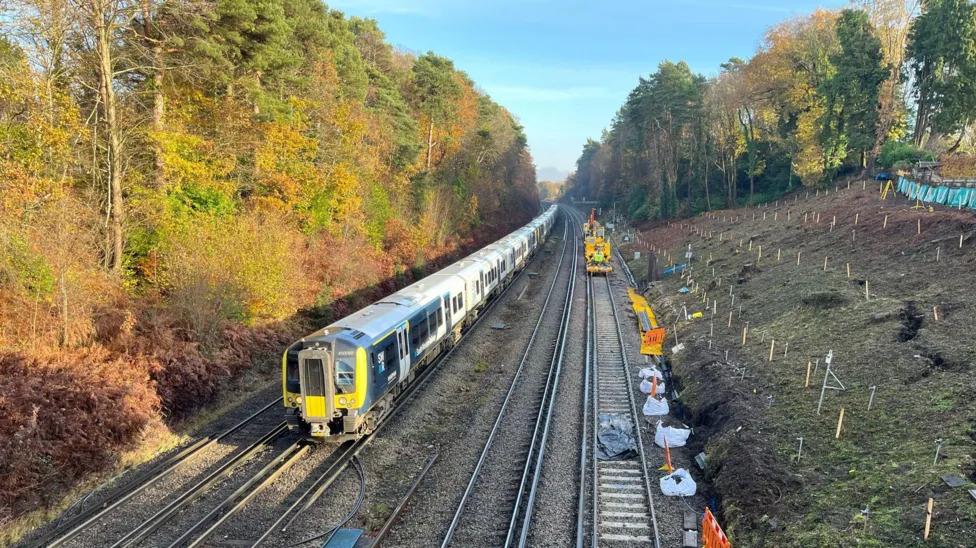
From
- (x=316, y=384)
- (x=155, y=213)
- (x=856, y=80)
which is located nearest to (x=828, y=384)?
(x=316, y=384)

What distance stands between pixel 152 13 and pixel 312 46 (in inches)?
403

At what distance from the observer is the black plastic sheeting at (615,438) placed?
12.6m

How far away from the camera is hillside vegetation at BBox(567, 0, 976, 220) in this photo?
35656mm

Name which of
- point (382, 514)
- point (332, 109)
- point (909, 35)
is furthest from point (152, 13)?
point (909, 35)

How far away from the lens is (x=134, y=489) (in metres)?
10.9

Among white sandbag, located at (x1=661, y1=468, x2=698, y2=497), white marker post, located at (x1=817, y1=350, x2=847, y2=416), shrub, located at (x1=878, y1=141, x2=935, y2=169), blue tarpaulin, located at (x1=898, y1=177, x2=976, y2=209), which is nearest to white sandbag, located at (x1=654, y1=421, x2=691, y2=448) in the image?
white sandbag, located at (x1=661, y1=468, x2=698, y2=497)

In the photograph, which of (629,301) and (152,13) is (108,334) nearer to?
(152,13)

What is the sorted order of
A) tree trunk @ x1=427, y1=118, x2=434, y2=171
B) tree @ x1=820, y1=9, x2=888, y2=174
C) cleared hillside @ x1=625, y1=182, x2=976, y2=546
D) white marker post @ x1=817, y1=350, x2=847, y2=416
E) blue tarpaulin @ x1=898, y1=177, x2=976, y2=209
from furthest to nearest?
tree trunk @ x1=427, y1=118, x2=434, y2=171 → tree @ x1=820, y1=9, x2=888, y2=174 → blue tarpaulin @ x1=898, y1=177, x2=976, y2=209 → white marker post @ x1=817, y1=350, x2=847, y2=416 → cleared hillside @ x1=625, y1=182, x2=976, y2=546

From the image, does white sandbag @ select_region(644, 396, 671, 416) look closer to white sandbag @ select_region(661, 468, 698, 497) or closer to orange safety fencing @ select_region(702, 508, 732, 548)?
white sandbag @ select_region(661, 468, 698, 497)

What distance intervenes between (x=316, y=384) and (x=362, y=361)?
1149 millimetres

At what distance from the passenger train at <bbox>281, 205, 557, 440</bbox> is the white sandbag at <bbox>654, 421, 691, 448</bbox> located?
6913 millimetres

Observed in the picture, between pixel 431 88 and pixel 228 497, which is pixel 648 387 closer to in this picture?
pixel 228 497

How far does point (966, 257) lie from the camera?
17.6 meters

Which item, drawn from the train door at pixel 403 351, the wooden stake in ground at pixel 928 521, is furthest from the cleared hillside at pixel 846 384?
the train door at pixel 403 351
